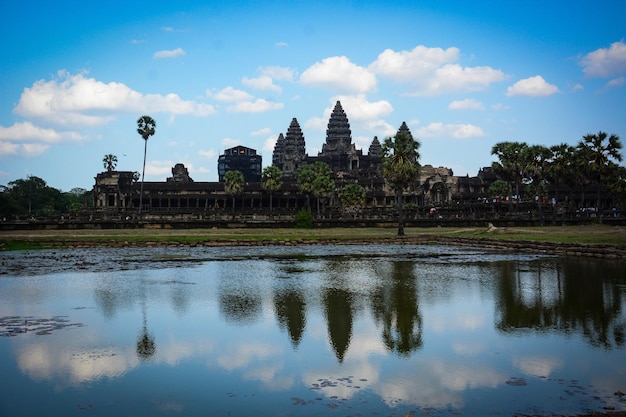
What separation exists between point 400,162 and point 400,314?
49.6 metres

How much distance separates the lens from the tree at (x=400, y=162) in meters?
67.4

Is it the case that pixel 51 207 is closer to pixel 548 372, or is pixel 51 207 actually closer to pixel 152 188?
pixel 152 188

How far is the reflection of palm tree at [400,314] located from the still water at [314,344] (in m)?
0.09

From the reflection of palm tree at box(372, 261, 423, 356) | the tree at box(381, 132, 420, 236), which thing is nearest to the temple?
the tree at box(381, 132, 420, 236)

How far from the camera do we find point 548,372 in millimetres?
12469

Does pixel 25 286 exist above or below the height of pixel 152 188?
below

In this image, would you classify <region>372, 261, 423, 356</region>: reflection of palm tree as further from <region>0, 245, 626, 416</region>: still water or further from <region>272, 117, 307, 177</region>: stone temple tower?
<region>272, 117, 307, 177</region>: stone temple tower

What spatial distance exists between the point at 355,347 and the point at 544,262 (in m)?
25.3

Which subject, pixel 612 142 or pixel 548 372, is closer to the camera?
pixel 548 372

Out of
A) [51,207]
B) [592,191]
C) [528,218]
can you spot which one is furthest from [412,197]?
[51,207]

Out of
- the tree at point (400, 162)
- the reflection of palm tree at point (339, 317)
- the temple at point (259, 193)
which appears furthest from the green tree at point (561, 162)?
the reflection of palm tree at point (339, 317)

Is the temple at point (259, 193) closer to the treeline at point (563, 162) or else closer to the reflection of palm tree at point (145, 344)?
the treeline at point (563, 162)

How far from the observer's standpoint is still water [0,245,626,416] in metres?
11.0

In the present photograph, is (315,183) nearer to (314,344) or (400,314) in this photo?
(400,314)
